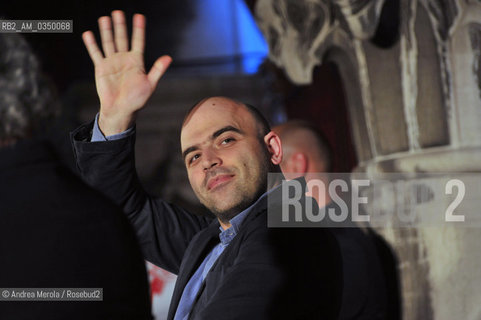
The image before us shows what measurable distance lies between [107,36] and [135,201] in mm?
366

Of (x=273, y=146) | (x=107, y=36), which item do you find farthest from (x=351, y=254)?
(x=107, y=36)

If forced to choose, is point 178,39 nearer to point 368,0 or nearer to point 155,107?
point 155,107

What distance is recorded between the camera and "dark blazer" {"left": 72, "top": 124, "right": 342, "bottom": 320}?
3.09 ft

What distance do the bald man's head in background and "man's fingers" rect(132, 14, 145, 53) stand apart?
863 mm

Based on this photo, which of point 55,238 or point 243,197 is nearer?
point 55,238

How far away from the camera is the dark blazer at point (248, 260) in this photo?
941mm

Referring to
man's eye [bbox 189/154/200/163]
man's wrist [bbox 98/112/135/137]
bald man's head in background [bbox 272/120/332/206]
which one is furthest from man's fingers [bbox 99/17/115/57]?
bald man's head in background [bbox 272/120/332/206]

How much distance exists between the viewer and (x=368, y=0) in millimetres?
2111

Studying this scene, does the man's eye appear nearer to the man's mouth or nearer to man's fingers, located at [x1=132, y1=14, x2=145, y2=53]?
the man's mouth

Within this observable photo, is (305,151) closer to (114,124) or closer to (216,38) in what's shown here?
(114,124)

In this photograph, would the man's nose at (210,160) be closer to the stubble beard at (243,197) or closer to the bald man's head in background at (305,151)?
the stubble beard at (243,197)

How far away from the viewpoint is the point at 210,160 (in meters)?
1.06

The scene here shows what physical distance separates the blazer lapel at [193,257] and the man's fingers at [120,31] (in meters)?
0.39

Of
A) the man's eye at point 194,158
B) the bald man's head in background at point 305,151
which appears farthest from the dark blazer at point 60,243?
the bald man's head in background at point 305,151
